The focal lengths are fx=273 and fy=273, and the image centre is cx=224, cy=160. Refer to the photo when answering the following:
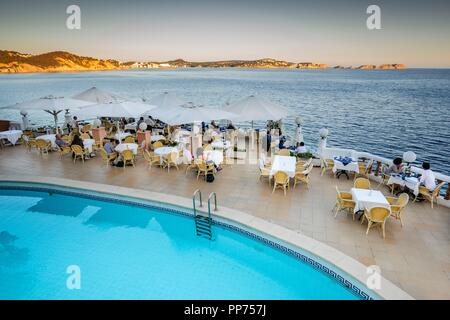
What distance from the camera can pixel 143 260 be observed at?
19.4 feet

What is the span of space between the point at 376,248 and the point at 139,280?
189 inches

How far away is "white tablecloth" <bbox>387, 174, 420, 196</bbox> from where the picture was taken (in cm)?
731

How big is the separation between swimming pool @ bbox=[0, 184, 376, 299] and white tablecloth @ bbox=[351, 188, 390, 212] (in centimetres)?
202

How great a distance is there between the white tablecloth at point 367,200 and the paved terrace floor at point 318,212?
0.50m

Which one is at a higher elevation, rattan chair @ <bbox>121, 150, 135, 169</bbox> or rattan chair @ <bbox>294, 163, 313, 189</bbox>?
rattan chair @ <bbox>121, 150, 135, 169</bbox>

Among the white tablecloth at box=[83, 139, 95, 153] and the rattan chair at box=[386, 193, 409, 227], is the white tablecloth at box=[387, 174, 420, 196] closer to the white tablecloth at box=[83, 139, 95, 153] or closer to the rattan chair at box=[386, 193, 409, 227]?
the rattan chair at box=[386, 193, 409, 227]

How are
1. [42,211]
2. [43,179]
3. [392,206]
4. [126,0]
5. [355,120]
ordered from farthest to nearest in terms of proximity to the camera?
[355,120] → [126,0] → [43,179] → [42,211] → [392,206]

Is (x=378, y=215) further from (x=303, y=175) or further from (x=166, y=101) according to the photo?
(x=166, y=101)

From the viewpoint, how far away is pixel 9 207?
813cm

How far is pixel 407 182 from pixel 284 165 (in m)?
3.37

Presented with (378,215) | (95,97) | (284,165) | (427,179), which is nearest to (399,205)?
(378,215)

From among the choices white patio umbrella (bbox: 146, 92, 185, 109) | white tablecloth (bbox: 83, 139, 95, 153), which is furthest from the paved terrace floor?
white patio umbrella (bbox: 146, 92, 185, 109)
